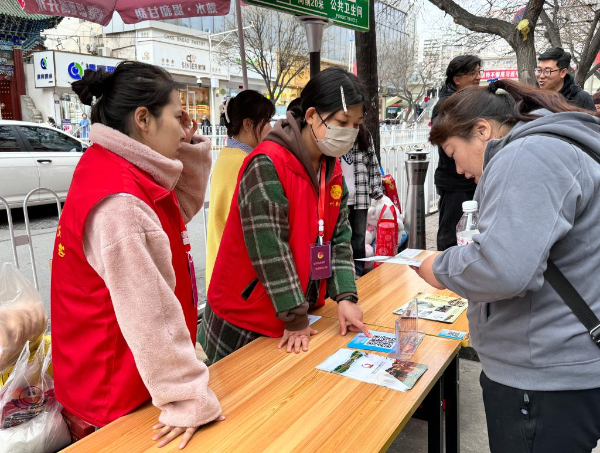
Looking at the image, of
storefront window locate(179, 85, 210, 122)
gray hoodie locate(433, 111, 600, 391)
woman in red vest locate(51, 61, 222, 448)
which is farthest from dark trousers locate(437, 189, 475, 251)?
storefront window locate(179, 85, 210, 122)

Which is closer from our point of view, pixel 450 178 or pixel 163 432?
pixel 163 432

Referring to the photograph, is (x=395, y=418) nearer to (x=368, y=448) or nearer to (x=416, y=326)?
(x=368, y=448)

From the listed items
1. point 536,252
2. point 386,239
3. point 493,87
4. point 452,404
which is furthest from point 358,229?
point 536,252

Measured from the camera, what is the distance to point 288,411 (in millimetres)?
1467

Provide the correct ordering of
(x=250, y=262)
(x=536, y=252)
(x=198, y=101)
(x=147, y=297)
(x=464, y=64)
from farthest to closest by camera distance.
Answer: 1. (x=198, y=101)
2. (x=464, y=64)
3. (x=250, y=262)
4. (x=147, y=297)
5. (x=536, y=252)

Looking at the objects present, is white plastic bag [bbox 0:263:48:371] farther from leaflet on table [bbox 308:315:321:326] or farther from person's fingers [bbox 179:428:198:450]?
leaflet on table [bbox 308:315:321:326]

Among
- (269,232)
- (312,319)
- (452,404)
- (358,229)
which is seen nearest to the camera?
(269,232)

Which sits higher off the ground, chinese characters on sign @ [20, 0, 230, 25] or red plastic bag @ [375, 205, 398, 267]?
chinese characters on sign @ [20, 0, 230, 25]

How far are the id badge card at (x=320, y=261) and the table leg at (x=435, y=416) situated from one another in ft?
2.10

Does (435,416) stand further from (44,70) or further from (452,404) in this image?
(44,70)

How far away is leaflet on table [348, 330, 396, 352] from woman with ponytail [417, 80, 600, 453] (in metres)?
0.50

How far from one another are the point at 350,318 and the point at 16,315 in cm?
124

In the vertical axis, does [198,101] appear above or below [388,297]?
above

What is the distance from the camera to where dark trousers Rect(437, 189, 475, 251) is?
4094mm
